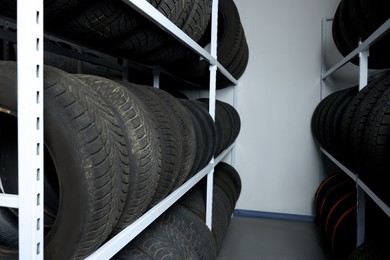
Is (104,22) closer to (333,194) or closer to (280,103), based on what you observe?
(333,194)

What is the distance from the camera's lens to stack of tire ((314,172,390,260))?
5.56 ft

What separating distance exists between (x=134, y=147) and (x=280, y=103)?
9.15 ft

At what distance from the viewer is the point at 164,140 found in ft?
3.73

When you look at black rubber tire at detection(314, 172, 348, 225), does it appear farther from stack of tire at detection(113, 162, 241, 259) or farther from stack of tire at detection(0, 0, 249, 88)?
stack of tire at detection(0, 0, 249, 88)

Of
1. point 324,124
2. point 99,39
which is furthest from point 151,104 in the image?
point 324,124

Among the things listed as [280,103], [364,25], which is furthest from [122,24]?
[280,103]

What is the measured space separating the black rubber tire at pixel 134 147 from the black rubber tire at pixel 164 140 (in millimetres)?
108

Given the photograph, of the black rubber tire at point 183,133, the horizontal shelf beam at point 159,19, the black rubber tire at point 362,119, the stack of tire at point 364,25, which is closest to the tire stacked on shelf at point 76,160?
the horizontal shelf beam at point 159,19

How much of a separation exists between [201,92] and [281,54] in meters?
0.92

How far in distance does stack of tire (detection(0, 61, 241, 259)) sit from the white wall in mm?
2478

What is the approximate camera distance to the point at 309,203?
11.3 ft

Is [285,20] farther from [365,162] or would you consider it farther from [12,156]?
[12,156]

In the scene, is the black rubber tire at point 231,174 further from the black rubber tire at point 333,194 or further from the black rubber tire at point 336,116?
the black rubber tire at point 336,116

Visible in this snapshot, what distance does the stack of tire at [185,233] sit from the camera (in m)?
1.18
